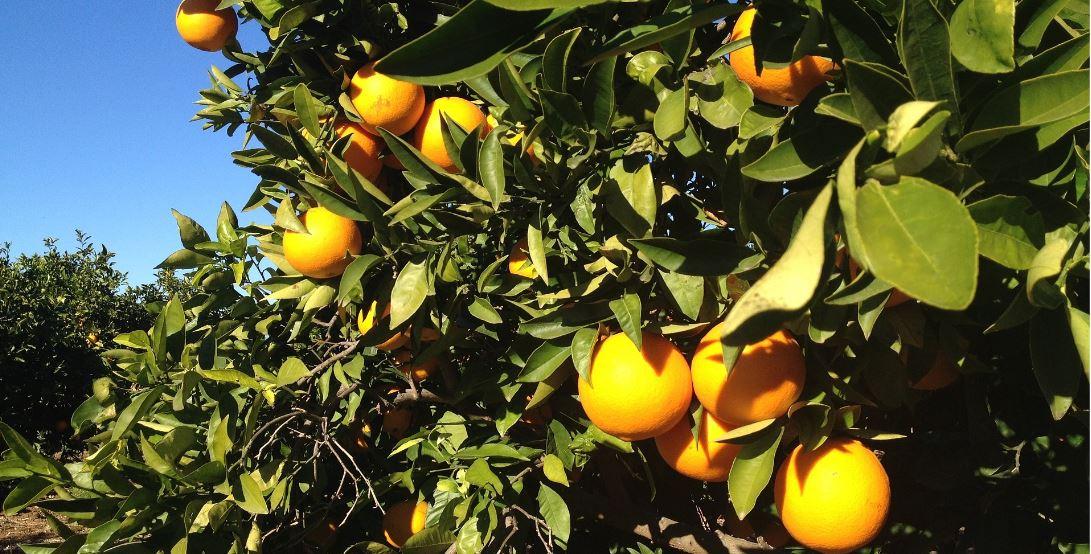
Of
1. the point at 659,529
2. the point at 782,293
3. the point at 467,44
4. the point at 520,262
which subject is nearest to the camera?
the point at 782,293

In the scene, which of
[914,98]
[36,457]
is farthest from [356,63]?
[914,98]

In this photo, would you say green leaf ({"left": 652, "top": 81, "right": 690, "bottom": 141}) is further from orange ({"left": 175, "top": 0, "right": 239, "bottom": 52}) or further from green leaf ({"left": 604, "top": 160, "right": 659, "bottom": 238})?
orange ({"left": 175, "top": 0, "right": 239, "bottom": 52})

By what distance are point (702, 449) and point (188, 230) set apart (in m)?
1.31

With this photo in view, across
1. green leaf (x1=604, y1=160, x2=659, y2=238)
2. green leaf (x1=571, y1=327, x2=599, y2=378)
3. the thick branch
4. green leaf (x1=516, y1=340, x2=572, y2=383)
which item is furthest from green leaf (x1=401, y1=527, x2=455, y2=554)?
green leaf (x1=604, y1=160, x2=659, y2=238)

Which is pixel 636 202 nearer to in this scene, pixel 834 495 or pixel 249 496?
pixel 834 495

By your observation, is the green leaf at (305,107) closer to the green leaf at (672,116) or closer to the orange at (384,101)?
the orange at (384,101)

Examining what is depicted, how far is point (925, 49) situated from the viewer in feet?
1.94

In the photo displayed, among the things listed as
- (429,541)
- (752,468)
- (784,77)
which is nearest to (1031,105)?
(784,77)

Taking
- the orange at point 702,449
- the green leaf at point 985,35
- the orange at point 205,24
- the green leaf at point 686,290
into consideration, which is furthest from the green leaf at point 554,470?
the orange at point 205,24

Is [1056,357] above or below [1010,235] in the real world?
below

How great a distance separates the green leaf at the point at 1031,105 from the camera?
0.61 m

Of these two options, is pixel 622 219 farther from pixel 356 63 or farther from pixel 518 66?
pixel 356 63

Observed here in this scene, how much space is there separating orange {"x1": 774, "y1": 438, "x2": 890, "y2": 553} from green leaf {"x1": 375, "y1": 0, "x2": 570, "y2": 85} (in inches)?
29.5

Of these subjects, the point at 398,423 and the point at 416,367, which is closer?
the point at 416,367
